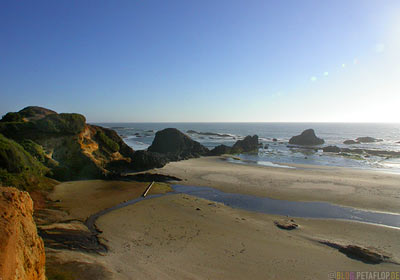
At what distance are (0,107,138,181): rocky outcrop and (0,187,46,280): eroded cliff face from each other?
588 inches

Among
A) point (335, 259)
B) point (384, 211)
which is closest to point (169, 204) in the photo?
point (335, 259)

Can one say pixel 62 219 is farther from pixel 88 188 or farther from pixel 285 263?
pixel 285 263

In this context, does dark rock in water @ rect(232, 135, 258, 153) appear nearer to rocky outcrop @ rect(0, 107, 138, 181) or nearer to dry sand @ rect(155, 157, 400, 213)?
dry sand @ rect(155, 157, 400, 213)

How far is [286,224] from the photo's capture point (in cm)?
1088

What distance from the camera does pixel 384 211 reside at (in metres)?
13.2

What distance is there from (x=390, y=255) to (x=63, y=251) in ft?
37.5

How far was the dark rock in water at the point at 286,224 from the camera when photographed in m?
10.6

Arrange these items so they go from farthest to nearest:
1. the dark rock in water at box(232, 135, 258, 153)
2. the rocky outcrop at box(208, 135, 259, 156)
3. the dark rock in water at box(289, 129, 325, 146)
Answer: the dark rock in water at box(289, 129, 325, 146) < the dark rock in water at box(232, 135, 258, 153) < the rocky outcrop at box(208, 135, 259, 156)

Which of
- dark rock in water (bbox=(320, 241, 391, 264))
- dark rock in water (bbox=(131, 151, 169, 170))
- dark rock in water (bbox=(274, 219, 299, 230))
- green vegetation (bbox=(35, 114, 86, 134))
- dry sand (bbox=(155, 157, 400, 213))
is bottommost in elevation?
dry sand (bbox=(155, 157, 400, 213))

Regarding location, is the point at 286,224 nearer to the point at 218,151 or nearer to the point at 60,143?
the point at 60,143

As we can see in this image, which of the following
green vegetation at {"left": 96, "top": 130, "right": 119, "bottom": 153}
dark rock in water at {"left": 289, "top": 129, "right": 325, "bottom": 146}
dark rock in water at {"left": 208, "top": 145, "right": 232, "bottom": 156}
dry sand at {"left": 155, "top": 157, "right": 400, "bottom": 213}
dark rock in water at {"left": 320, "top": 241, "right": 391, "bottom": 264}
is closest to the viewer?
dark rock in water at {"left": 320, "top": 241, "right": 391, "bottom": 264}

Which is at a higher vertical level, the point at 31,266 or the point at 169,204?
the point at 31,266

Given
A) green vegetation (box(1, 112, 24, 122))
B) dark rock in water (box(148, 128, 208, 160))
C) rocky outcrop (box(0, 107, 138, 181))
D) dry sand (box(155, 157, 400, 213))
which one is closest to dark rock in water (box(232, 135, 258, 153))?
dark rock in water (box(148, 128, 208, 160))

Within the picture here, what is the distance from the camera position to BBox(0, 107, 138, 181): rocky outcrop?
1794cm
